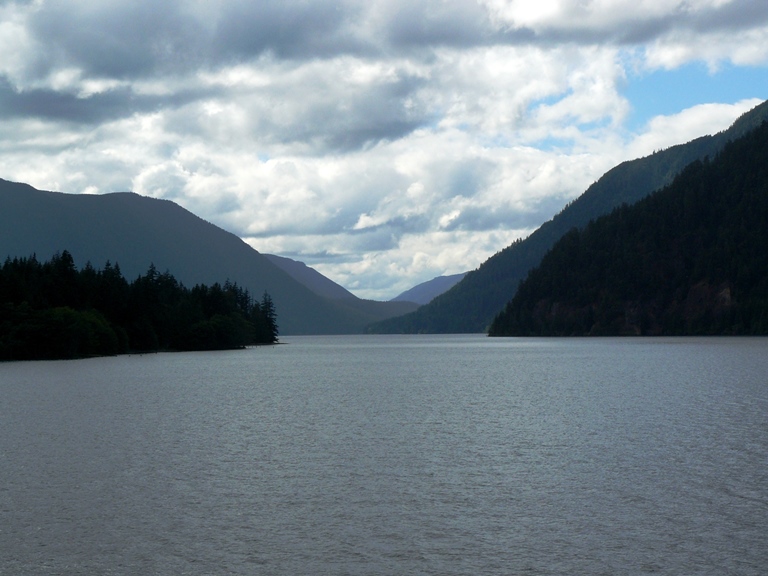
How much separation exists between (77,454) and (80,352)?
135 meters

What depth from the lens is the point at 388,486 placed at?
35.2 m

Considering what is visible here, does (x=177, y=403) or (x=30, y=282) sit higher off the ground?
(x=30, y=282)

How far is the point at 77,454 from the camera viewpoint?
145 ft

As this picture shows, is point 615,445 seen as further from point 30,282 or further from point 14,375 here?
point 30,282

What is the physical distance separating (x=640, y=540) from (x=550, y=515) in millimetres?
4005

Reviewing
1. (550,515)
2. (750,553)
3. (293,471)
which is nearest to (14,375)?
(293,471)

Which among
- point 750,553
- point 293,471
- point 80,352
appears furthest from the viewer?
point 80,352

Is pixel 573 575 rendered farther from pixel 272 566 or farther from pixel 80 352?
pixel 80 352

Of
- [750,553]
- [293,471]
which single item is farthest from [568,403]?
[750,553]

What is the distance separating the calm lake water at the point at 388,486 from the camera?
24.9m

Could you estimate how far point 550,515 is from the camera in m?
29.8

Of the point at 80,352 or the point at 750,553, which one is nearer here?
the point at 750,553

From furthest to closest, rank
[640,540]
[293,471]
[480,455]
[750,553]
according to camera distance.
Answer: [480,455] < [293,471] < [640,540] < [750,553]

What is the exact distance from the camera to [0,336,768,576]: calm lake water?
24938mm
